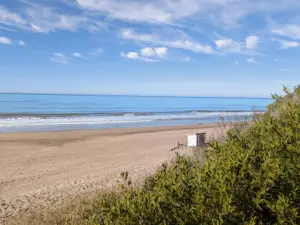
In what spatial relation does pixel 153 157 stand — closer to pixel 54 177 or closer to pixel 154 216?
pixel 54 177

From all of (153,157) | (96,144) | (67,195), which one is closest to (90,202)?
(67,195)

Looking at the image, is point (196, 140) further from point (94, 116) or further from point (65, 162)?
point (94, 116)

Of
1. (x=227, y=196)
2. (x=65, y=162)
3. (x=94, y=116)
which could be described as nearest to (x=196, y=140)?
(x=65, y=162)

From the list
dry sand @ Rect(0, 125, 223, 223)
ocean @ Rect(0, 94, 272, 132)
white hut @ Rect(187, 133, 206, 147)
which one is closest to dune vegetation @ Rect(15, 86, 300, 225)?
ocean @ Rect(0, 94, 272, 132)

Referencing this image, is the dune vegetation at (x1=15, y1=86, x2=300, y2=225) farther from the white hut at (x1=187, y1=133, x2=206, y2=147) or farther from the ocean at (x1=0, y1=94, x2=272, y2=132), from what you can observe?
the white hut at (x1=187, y1=133, x2=206, y2=147)

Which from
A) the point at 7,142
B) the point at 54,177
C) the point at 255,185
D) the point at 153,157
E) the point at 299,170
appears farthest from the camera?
the point at 7,142

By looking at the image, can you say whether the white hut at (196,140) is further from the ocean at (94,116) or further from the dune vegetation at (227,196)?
the dune vegetation at (227,196)

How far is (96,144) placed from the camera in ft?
63.1

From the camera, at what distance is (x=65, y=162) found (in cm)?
1430

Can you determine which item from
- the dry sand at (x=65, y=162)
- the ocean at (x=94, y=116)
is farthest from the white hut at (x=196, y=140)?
the ocean at (x=94, y=116)

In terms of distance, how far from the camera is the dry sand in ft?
31.0

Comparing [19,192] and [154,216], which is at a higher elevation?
[154,216]

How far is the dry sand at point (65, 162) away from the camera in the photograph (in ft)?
31.0

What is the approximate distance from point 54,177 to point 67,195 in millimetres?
2808
